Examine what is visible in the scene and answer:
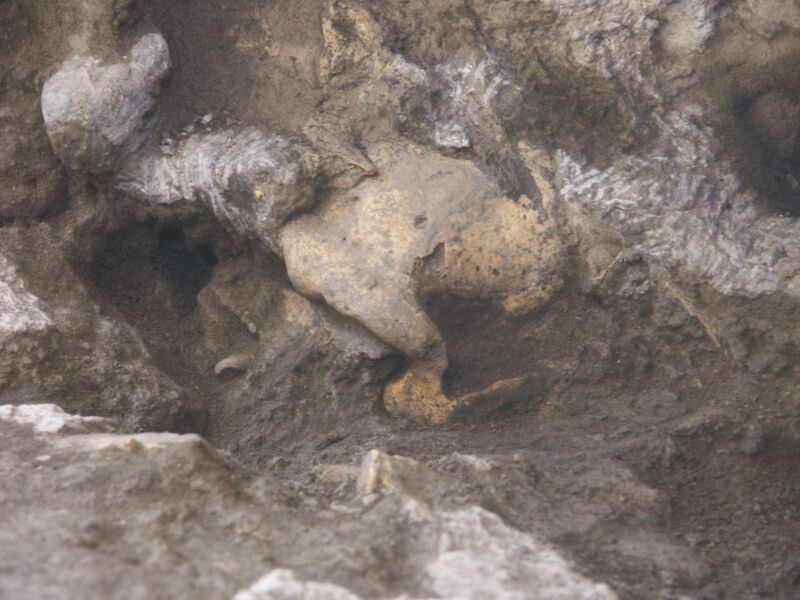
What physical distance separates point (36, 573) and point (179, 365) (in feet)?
4.62

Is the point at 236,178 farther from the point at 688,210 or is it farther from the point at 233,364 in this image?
the point at 688,210

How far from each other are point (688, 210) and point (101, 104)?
170 centimetres

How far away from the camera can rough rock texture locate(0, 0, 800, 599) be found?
2.52 m

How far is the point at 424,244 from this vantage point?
2752 mm

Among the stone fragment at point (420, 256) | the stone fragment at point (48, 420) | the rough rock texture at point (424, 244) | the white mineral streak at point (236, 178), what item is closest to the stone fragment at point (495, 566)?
the rough rock texture at point (424, 244)

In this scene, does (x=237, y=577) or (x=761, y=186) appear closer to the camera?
(x=237, y=577)

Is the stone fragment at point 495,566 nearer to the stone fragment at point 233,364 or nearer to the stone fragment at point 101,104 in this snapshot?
the stone fragment at point 233,364

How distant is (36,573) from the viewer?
67.2 inches

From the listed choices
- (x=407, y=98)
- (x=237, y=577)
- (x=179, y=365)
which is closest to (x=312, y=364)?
(x=179, y=365)

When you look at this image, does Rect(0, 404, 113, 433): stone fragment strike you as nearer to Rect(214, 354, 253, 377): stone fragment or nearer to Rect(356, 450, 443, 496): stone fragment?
Rect(214, 354, 253, 377): stone fragment

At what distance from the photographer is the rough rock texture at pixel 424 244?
2518 millimetres

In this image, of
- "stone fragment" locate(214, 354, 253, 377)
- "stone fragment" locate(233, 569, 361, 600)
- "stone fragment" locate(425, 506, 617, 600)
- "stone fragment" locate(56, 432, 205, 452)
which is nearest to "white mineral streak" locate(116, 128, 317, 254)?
"stone fragment" locate(214, 354, 253, 377)

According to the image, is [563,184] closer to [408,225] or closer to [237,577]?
[408,225]

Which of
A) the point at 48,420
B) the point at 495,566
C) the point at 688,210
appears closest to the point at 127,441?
the point at 48,420
